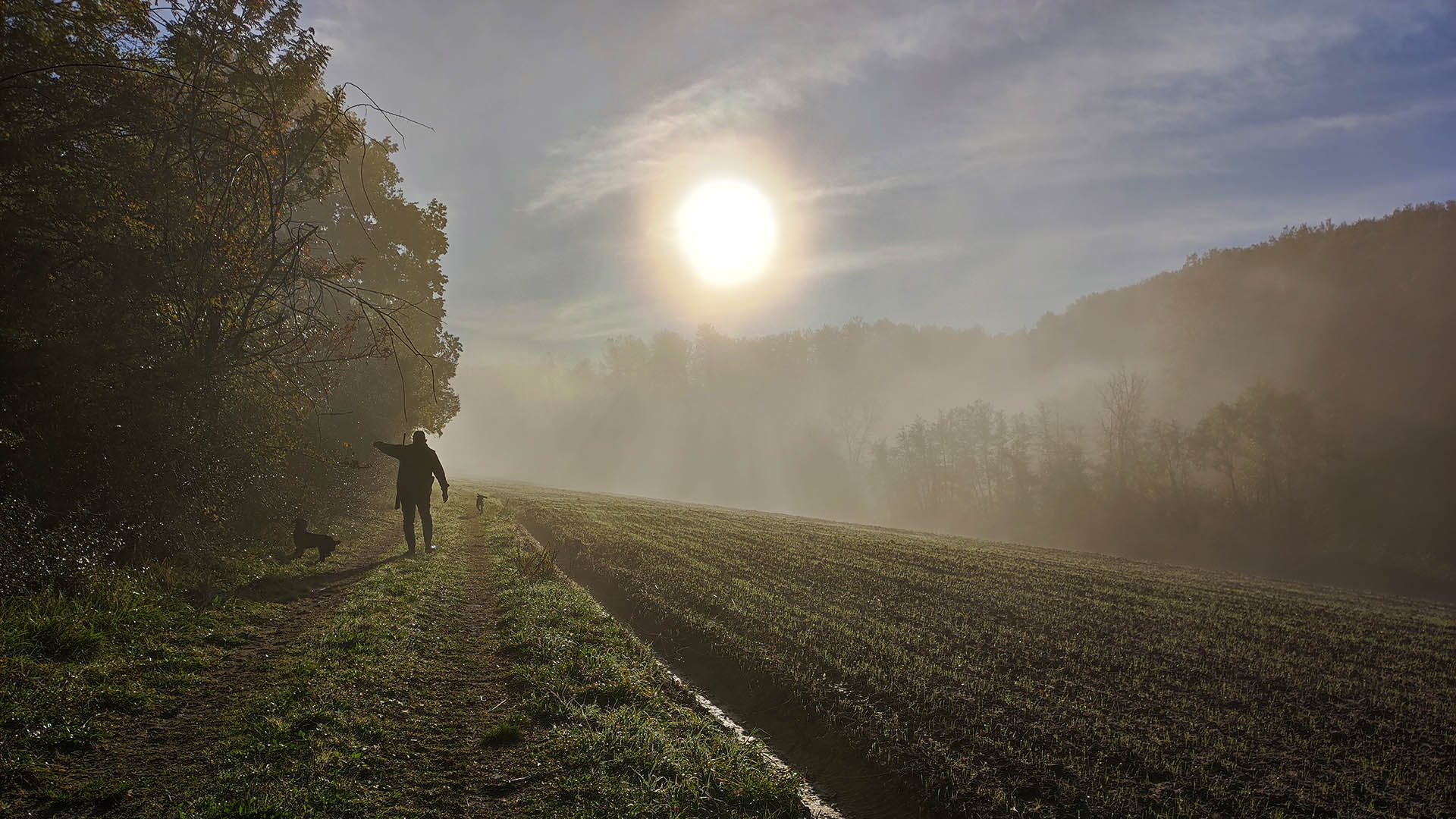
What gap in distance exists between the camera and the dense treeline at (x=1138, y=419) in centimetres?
3931

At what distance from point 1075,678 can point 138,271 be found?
592 inches

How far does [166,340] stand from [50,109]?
3.21m

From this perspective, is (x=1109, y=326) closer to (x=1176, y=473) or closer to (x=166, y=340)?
(x=1176, y=473)

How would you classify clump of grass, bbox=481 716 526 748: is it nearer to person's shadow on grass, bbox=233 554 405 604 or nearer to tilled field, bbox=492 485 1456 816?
tilled field, bbox=492 485 1456 816

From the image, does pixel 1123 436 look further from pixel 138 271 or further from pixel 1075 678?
pixel 138 271

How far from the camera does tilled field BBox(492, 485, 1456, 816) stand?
5.91m

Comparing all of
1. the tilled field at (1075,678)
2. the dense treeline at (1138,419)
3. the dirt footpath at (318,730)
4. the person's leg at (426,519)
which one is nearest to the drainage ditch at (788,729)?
the tilled field at (1075,678)

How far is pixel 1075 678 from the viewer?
901cm

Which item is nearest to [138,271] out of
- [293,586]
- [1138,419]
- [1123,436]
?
[293,586]

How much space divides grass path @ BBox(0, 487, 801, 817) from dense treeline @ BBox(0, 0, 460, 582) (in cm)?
254

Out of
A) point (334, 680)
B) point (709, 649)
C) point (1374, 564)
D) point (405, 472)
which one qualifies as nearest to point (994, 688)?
point (709, 649)

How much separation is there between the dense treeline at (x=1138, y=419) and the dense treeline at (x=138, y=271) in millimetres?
51927

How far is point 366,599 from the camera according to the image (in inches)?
367

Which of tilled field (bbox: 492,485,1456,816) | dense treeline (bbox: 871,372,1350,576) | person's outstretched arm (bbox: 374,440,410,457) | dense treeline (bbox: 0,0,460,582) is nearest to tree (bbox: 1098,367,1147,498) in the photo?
dense treeline (bbox: 871,372,1350,576)
